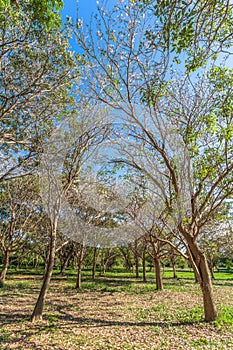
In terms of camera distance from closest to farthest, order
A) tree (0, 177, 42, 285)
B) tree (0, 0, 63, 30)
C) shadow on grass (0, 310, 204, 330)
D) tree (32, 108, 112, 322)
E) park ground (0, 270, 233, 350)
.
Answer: tree (0, 0, 63, 30) → park ground (0, 270, 233, 350) → shadow on grass (0, 310, 204, 330) → tree (32, 108, 112, 322) → tree (0, 177, 42, 285)

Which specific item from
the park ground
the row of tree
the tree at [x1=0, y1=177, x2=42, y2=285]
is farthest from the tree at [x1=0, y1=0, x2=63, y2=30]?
the tree at [x1=0, y1=177, x2=42, y2=285]

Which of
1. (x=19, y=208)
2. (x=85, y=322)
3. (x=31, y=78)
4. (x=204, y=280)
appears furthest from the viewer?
(x=19, y=208)

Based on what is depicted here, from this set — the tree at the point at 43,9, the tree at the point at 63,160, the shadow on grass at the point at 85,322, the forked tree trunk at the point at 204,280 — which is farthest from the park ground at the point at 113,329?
the tree at the point at 43,9

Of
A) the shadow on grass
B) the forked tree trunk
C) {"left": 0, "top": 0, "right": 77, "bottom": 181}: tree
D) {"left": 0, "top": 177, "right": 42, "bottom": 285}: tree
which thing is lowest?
the shadow on grass

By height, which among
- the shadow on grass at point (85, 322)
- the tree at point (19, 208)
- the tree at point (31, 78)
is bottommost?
the shadow on grass at point (85, 322)

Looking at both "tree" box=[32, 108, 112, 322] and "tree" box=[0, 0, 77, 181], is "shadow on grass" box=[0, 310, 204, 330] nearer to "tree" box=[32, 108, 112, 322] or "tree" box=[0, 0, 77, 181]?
"tree" box=[32, 108, 112, 322]

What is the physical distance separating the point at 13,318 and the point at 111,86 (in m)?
8.84

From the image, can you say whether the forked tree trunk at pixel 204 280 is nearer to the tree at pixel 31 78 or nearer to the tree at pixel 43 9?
the tree at pixel 31 78

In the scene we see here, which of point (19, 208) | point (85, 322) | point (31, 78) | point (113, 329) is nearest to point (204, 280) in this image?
point (113, 329)

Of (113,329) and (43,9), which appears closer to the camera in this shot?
(43,9)

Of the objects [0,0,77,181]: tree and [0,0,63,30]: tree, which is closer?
[0,0,63,30]: tree

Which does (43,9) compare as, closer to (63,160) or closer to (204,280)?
(63,160)

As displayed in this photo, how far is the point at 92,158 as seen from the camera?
9688 millimetres

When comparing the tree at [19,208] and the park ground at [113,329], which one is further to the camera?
the tree at [19,208]
